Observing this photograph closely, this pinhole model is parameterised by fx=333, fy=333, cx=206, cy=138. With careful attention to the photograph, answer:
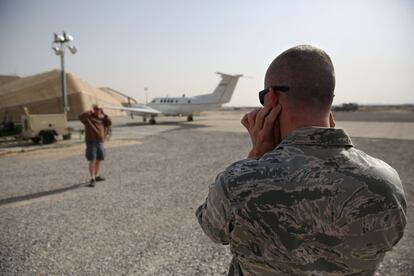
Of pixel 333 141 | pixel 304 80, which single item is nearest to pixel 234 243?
pixel 333 141

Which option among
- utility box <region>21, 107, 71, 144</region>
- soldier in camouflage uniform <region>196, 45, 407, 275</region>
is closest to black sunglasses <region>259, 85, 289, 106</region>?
Answer: soldier in camouflage uniform <region>196, 45, 407, 275</region>

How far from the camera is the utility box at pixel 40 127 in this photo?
15.8 meters

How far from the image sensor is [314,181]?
1178 mm

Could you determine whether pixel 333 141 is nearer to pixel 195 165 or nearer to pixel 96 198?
pixel 96 198

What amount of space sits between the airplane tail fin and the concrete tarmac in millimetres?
23126

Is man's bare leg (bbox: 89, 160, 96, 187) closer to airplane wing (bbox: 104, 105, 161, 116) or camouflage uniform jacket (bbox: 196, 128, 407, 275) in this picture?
camouflage uniform jacket (bbox: 196, 128, 407, 275)

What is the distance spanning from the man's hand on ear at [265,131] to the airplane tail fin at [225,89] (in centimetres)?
3234

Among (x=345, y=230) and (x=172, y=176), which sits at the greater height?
(x=345, y=230)

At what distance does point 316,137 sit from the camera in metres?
1.23

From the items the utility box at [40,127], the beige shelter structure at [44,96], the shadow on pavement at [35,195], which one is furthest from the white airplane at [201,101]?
the shadow on pavement at [35,195]

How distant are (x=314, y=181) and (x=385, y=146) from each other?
48.4 ft

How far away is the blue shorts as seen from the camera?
7773 mm

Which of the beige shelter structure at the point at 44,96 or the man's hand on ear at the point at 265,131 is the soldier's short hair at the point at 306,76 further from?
the beige shelter structure at the point at 44,96

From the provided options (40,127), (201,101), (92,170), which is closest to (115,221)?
(92,170)
